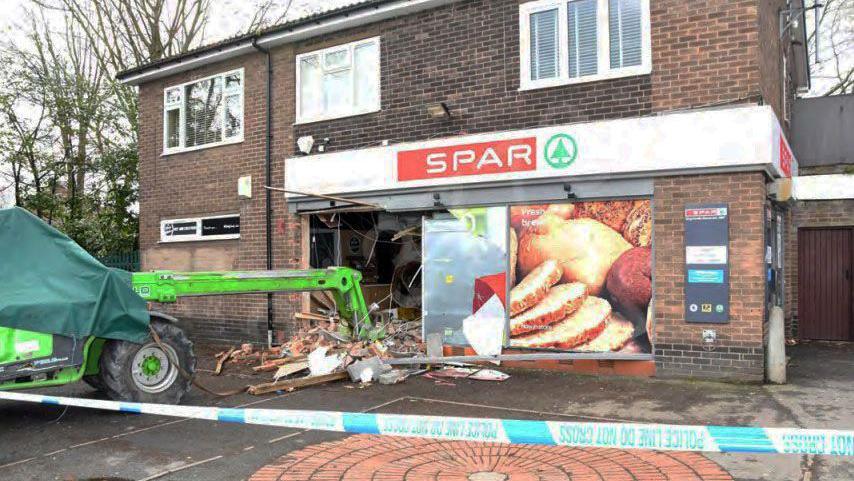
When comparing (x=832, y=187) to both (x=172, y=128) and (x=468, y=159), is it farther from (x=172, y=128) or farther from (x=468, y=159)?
(x=172, y=128)

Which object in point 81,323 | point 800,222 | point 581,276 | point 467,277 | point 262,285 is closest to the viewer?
point 81,323

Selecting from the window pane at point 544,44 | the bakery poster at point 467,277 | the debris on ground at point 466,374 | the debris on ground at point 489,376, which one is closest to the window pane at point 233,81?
the bakery poster at point 467,277

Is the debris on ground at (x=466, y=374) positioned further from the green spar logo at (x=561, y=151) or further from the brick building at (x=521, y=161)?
the green spar logo at (x=561, y=151)

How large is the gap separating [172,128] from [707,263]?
35.6 feet

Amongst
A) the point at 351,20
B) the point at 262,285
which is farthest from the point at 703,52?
the point at 262,285

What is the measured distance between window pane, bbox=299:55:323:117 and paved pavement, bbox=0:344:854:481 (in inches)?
194

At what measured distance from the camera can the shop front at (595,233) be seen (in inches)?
320

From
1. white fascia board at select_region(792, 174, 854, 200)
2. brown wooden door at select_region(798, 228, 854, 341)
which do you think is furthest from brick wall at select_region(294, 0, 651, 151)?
brown wooden door at select_region(798, 228, 854, 341)

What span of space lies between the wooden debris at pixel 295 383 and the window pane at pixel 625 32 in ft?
18.1

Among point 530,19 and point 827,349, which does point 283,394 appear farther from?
point 827,349

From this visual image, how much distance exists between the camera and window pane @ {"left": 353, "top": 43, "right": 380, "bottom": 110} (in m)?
11.0

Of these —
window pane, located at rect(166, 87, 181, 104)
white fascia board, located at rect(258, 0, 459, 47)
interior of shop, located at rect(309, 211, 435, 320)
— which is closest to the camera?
white fascia board, located at rect(258, 0, 459, 47)

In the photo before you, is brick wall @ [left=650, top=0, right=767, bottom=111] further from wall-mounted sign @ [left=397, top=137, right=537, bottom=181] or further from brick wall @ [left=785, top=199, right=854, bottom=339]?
brick wall @ [left=785, top=199, right=854, bottom=339]

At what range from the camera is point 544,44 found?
9469 millimetres
